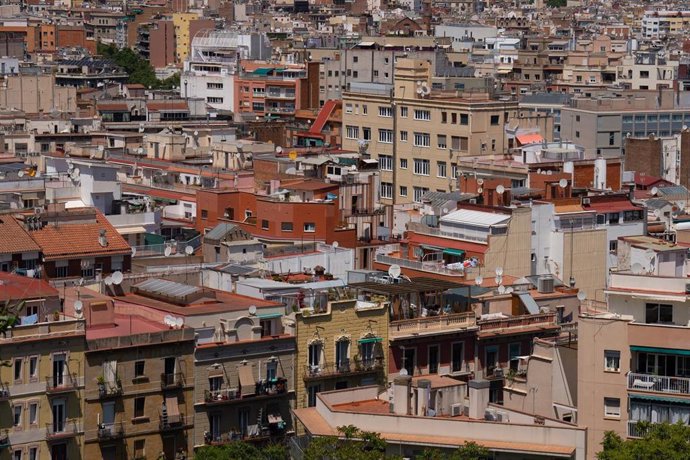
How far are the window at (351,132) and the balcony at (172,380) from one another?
4290cm

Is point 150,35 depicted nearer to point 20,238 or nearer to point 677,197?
point 677,197

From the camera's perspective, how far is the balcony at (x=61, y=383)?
1762 inches

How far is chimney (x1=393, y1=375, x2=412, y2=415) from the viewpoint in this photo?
42625 millimetres

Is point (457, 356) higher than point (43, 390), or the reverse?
point (43, 390)

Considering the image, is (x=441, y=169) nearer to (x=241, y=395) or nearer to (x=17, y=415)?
(x=241, y=395)

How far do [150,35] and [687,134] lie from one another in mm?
104165

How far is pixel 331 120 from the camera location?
317ft

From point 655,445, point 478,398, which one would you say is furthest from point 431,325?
point 655,445

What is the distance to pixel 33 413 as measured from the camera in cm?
4475

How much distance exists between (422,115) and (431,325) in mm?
35152

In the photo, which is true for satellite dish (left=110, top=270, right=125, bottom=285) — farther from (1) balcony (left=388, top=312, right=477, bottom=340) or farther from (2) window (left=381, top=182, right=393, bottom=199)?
(2) window (left=381, top=182, right=393, bottom=199)

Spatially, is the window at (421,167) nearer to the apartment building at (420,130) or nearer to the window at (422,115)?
the apartment building at (420,130)

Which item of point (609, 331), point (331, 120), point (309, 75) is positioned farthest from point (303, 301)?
point (309, 75)

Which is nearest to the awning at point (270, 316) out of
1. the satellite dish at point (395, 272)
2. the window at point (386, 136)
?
the satellite dish at point (395, 272)
